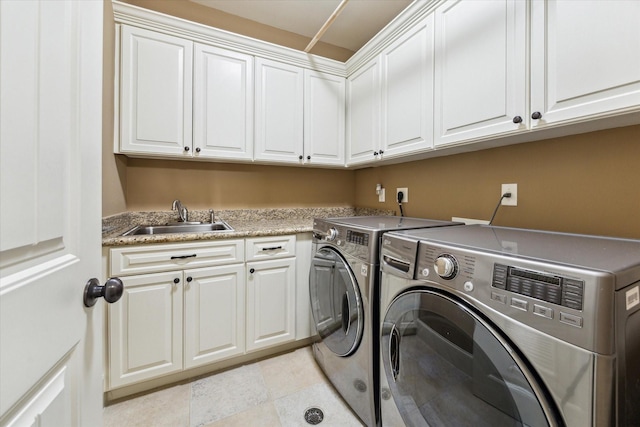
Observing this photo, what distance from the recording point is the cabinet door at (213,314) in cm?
155

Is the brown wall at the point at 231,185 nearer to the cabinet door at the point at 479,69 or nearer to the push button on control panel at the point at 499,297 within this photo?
the cabinet door at the point at 479,69

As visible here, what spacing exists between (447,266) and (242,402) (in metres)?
1.37

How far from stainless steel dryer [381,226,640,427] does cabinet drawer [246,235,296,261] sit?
94 centimetres

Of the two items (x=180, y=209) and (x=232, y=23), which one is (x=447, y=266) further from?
(x=232, y=23)

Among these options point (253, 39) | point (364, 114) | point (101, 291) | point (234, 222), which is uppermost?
point (253, 39)

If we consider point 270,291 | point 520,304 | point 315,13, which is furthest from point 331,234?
point 315,13

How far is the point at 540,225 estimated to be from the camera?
1.31 metres

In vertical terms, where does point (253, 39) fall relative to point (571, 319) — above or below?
above

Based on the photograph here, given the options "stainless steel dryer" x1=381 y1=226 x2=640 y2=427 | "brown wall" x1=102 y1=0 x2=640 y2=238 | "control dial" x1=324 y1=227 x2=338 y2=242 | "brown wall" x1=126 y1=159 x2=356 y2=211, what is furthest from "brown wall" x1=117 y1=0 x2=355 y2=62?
"stainless steel dryer" x1=381 y1=226 x2=640 y2=427

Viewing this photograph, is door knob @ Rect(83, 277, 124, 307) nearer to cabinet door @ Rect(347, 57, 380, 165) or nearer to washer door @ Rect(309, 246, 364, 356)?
washer door @ Rect(309, 246, 364, 356)

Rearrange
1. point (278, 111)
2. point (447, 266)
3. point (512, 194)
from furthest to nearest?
point (278, 111), point (512, 194), point (447, 266)

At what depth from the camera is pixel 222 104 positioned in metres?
1.90

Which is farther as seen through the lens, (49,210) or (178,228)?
(178,228)

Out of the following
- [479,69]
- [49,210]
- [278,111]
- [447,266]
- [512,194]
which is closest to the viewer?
[49,210]
